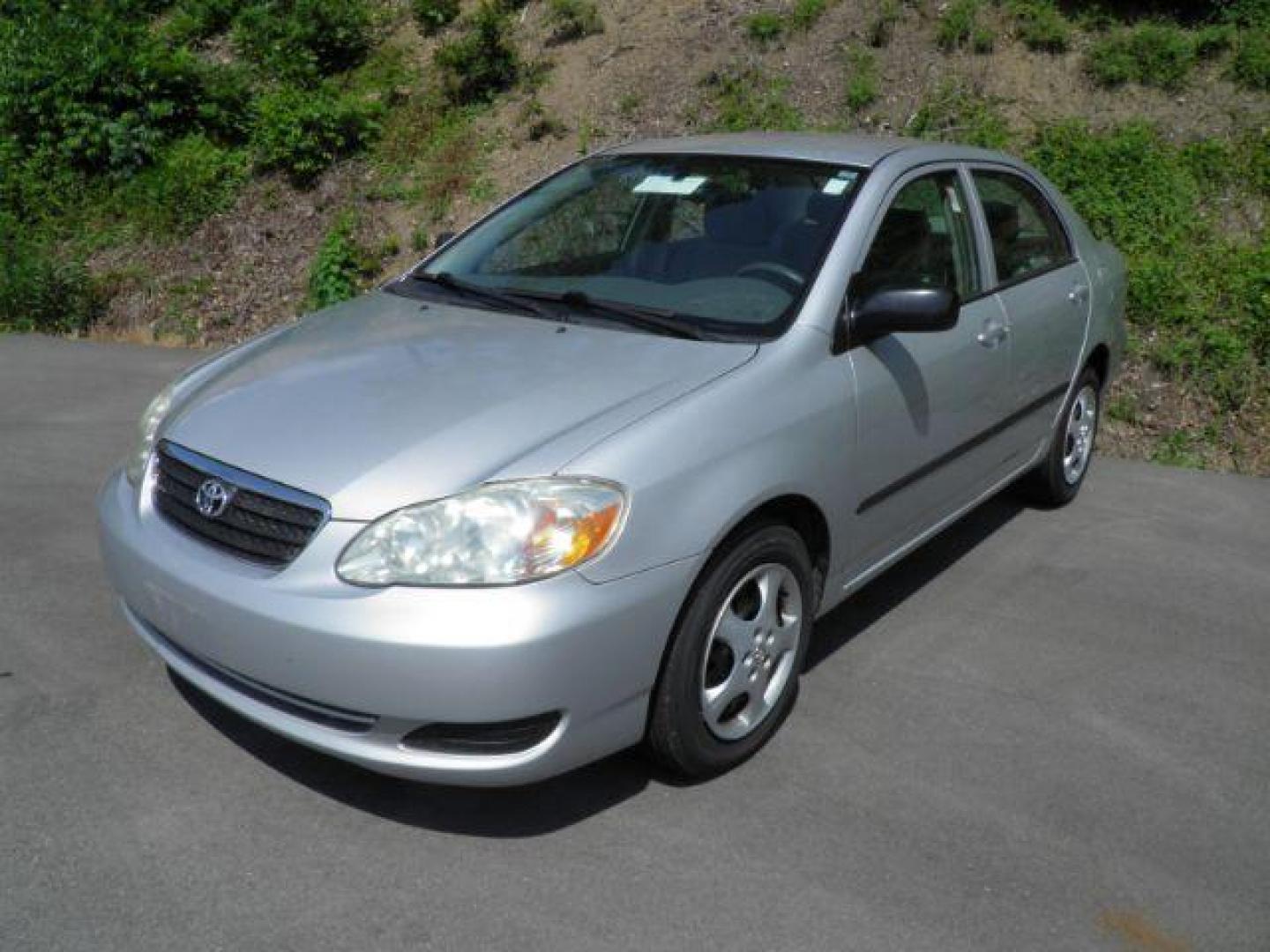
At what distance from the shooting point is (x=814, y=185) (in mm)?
4266

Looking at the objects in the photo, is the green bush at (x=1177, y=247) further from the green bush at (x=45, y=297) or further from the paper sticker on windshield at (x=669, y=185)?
the green bush at (x=45, y=297)

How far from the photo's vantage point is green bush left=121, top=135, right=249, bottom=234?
10742mm

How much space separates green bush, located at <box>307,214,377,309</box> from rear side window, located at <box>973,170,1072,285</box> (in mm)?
5548

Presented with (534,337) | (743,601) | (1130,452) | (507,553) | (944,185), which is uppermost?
(944,185)

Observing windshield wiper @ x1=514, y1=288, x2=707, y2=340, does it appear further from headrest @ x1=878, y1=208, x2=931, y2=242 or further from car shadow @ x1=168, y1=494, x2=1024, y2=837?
car shadow @ x1=168, y1=494, x2=1024, y2=837

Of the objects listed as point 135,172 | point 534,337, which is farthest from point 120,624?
point 135,172

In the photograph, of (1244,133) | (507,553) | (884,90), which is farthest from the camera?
(884,90)

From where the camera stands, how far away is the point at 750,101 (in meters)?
10.2

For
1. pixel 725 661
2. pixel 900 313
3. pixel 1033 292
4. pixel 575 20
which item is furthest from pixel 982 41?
pixel 725 661

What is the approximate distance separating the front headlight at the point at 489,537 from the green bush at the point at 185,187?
856 centimetres

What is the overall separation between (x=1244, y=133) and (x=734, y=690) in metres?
7.06

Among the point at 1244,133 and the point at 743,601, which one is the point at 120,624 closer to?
the point at 743,601

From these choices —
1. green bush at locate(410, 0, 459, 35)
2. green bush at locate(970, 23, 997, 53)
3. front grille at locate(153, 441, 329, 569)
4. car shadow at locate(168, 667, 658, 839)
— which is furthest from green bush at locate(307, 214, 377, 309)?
car shadow at locate(168, 667, 658, 839)

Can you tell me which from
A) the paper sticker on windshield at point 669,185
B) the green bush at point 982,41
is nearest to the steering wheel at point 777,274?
the paper sticker on windshield at point 669,185
